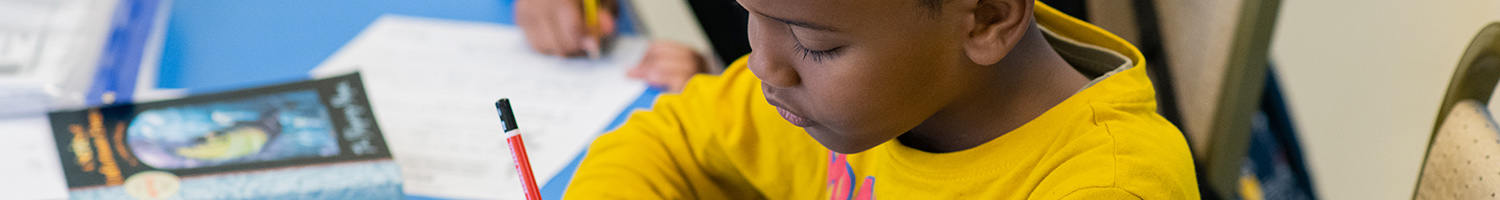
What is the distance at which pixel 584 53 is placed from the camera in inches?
34.7

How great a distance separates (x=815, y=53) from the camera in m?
0.38

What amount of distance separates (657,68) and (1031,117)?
43cm

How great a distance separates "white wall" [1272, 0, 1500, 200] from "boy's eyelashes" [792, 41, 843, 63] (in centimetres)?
53

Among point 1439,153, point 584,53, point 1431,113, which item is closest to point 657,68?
point 584,53

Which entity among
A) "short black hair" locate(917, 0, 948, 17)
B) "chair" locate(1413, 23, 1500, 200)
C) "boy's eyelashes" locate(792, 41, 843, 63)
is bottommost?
"chair" locate(1413, 23, 1500, 200)

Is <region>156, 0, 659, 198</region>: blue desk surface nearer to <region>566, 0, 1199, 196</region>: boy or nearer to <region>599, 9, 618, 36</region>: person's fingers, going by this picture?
<region>599, 9, 618, 36</region>: person's fingers

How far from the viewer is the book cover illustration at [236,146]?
0.65m

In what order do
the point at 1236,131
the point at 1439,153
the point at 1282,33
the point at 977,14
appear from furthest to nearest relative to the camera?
1. the point at 1282,33
2. the point at 1236,131
3. the point at 1439,153
4. the point at 977,14

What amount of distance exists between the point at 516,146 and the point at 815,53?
152mm

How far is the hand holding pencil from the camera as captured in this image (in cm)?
87

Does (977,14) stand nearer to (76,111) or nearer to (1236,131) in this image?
(1236,131)

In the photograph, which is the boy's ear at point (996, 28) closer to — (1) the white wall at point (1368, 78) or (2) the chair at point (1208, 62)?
(2) the chair at point (1208, 62)

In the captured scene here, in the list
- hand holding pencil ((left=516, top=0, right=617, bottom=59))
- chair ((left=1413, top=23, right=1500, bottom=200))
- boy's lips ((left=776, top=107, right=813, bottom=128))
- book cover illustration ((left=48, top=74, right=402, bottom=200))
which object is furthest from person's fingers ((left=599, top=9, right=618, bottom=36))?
chair ((left=1413, top=23, right=1500, bottom=200))

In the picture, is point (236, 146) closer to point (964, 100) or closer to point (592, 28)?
point (592, 28)
